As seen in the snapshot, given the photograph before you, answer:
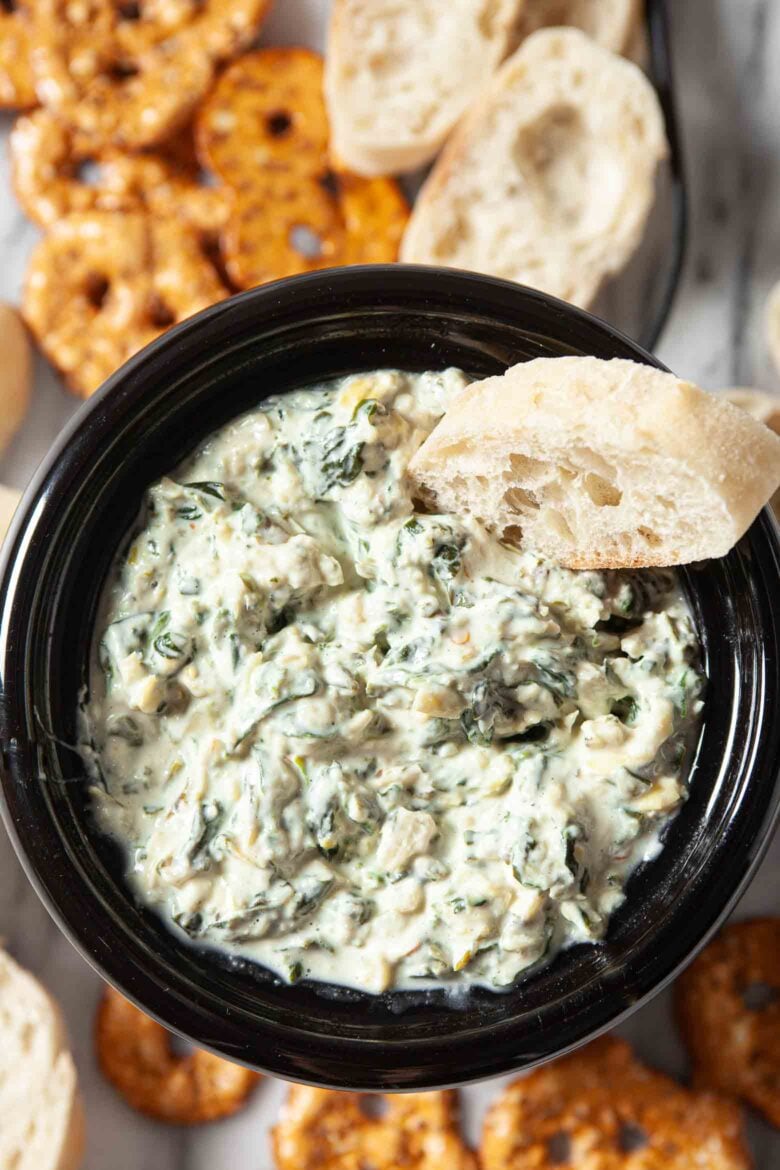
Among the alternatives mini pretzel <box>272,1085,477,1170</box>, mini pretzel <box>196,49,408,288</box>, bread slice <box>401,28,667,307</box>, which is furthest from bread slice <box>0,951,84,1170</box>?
bread slice <box>401,28,667,307</box>

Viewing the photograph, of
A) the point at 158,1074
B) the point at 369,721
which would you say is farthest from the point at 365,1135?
the point at 369,721

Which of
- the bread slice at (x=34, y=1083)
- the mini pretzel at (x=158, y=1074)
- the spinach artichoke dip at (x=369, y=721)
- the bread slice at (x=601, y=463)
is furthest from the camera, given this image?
the mini pretzel at (x=158, y=1074)

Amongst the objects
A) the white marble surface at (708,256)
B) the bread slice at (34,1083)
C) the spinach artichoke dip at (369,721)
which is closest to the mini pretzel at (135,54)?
the white marble surface at (708,256)

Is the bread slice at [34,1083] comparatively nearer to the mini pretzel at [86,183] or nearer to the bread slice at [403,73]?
the mini pretzel at [86,183]

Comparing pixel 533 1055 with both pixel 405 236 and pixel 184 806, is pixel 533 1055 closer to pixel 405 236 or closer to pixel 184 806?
pixel 184 806

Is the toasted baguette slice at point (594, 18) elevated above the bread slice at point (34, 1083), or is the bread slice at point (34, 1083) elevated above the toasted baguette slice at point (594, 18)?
the toasted baguette slice at point (594, 18)

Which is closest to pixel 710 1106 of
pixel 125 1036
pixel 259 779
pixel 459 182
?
pixel 125 1036
